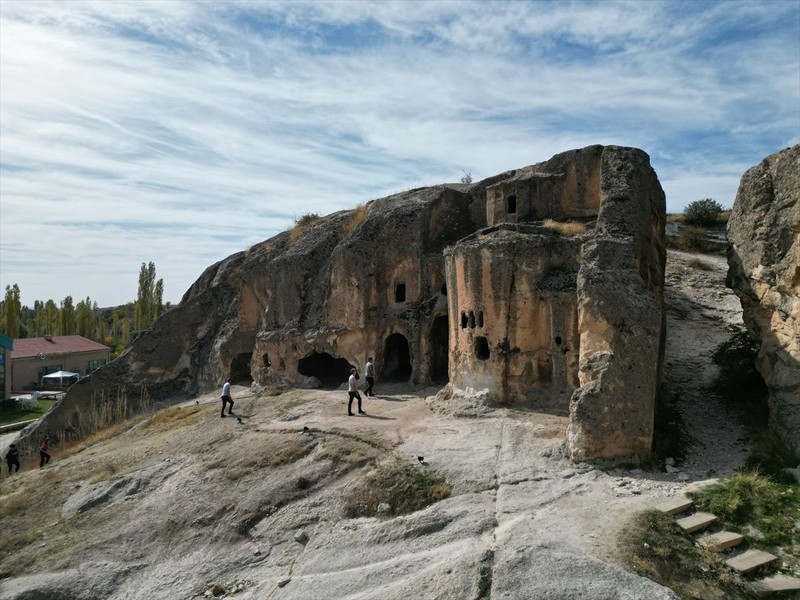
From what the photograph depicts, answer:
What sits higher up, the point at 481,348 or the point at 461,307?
the point at 461,307

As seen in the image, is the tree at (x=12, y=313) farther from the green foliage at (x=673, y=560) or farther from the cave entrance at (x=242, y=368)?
the green foliage at (x=673, y=560)

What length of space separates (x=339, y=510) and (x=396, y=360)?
1037 centimetres

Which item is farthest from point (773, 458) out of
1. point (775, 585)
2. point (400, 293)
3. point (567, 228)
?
point (400, 293)

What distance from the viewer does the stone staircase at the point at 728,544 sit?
330 inches

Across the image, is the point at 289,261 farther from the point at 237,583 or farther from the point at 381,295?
the point at 237,583

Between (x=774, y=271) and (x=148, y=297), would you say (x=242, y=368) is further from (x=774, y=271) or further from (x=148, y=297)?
(x=148, y=297)

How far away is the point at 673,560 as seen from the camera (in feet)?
28.5

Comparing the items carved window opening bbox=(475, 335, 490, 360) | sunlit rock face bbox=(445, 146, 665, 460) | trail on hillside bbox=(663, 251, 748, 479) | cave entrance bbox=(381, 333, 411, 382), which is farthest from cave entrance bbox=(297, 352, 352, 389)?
trail on hillside bbox=(663, 251, 748, 479)

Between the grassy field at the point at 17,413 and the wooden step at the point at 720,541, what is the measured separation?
1394 inches

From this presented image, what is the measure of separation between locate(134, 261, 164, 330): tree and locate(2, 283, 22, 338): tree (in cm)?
986

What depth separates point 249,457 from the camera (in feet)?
48.0

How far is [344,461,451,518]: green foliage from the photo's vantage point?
37.3 ft

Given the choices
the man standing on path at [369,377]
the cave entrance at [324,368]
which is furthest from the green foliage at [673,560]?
the cave entrance at [324,368]

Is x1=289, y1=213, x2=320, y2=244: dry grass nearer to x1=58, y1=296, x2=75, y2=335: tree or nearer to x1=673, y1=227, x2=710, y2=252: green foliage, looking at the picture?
x1=673, y1=227, x2=710, y2=252: green foliage
